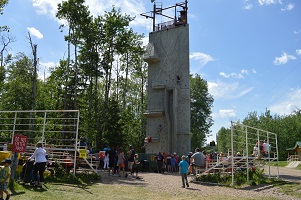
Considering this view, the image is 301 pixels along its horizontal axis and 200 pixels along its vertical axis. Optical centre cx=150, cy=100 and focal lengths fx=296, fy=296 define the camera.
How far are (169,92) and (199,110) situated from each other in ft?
98.5

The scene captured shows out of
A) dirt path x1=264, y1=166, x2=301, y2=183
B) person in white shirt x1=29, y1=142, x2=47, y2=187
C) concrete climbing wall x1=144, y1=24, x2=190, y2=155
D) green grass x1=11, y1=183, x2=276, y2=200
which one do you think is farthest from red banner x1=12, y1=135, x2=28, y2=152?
concrete climbing wall x1=144, y1=24, x2=190, y2=155

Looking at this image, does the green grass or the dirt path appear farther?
the dirt path

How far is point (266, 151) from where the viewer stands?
18.1 meters

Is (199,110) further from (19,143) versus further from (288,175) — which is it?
(19,143)

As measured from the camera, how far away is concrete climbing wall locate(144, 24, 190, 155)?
94.1 feet

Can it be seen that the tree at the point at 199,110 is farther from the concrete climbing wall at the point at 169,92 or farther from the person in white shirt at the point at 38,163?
the person in white shirt at the point at 38,163

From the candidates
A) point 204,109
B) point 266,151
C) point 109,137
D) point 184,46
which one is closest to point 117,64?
point 109,137

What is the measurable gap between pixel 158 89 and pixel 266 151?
14382 mm

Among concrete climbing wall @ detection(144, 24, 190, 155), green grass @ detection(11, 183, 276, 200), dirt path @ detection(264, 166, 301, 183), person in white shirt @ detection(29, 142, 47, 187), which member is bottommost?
dirt path @ detection(264, 166, 301, 183)

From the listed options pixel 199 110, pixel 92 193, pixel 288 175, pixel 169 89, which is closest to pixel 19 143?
pixel 92 193

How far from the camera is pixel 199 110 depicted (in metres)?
58.8

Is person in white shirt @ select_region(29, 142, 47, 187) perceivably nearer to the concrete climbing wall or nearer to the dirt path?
the dirt path

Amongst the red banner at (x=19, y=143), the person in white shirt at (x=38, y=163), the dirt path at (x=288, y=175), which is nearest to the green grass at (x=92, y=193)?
the person in white shirt at (x=38, y=163)

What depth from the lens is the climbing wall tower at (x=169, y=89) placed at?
A: 2872 centimetres
